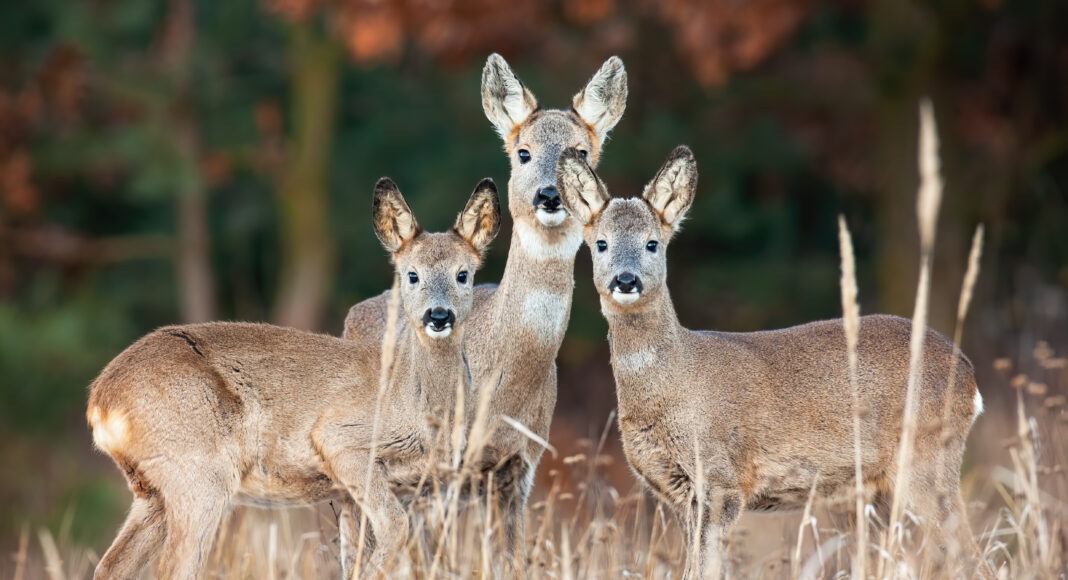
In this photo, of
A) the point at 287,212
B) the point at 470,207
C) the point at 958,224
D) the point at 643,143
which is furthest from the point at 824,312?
Result: the point at 470,207

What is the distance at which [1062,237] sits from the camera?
632 inches

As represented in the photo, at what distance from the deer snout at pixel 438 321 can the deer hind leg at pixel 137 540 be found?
1438mm

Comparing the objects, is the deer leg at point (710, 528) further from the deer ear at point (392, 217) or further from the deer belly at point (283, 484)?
the deer ear at point (392, 217)

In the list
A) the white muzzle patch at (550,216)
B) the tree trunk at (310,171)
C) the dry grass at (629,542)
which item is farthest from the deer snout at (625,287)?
the tree trunk at (310,171)

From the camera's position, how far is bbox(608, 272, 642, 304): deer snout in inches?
256

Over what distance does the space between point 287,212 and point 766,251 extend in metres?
6.20

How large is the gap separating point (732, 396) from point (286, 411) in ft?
6.87

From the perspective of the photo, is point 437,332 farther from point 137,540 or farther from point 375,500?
point 137,540

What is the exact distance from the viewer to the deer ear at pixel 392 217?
24.7ft

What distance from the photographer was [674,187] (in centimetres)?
695

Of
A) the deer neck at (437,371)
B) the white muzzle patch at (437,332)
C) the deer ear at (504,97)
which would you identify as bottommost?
the deer neck at (437,371)

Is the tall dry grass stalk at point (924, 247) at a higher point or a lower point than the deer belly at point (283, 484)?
higher

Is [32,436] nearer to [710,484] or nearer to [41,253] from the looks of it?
[41,253]

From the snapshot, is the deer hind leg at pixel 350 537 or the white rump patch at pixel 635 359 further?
the deer hind leg at pixel 350 537
